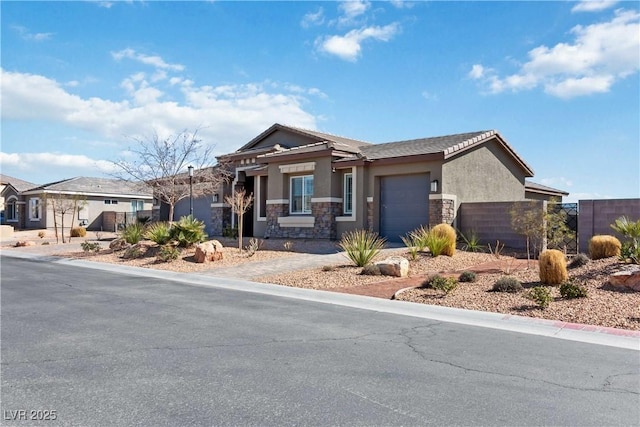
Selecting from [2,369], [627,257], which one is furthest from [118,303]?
[627,257]

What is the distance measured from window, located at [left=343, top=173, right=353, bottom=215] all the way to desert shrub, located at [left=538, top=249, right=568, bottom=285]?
11.5 meters

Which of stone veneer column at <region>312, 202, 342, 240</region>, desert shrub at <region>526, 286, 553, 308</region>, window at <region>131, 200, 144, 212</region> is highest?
window at <region>131, 200, 144, 212</region>

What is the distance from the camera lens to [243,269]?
16516 millimetres

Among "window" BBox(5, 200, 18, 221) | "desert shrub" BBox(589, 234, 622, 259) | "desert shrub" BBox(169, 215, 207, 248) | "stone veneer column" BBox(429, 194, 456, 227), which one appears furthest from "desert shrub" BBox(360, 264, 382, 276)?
"window" BBox(5, 200, 18, 221)

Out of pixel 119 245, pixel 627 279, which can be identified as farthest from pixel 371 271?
pixel 119 245

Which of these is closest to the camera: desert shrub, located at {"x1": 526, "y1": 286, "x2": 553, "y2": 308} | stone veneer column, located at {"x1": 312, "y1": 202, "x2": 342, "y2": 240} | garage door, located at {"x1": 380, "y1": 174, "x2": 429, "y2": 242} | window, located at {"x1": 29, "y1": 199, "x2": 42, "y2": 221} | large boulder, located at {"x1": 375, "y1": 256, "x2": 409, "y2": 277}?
desert shrub, located at {"x1": 526, "y1": 286, "x2": 553, "y2": 308}

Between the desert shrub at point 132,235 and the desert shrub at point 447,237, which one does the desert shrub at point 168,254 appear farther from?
the desert shrub at point 447,237

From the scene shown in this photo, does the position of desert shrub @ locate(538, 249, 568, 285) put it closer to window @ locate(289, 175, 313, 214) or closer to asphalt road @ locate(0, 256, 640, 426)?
asphalt road @ locate(0, 256, 640, 426)

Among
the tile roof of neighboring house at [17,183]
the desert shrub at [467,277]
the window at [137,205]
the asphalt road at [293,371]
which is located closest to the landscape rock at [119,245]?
the asphalt road at [293,371]

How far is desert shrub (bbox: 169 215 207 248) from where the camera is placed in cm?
2017

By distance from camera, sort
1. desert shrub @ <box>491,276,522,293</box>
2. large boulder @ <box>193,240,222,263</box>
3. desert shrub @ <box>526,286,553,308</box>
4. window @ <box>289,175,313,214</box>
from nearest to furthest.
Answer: desert shrub @ <box>526,286,553,308</box> → desert shrub @ <box>491,276,522,293</box> → large boulder @ <box>193,240,222,263</box> → window @ <box>289,175,313,214</box>

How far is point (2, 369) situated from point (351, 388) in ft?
13.2

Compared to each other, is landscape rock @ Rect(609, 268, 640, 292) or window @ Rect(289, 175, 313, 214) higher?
window @ Rect(289, 175, 313, 214)

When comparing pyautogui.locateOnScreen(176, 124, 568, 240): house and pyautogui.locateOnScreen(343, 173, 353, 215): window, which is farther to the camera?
pyautogui.locateOnScreen(343, 173, 353, 215): window
